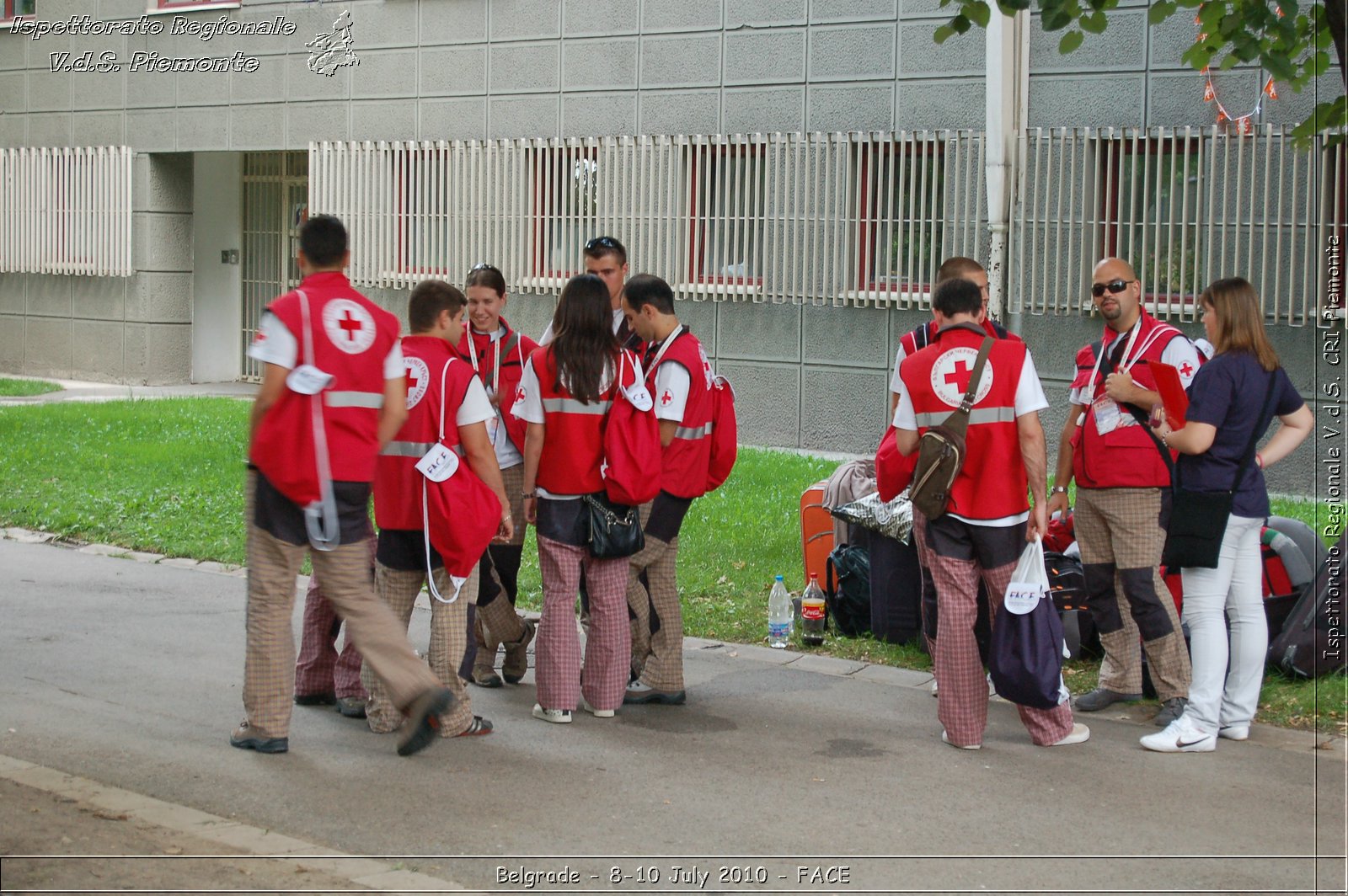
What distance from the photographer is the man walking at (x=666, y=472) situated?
7059mm

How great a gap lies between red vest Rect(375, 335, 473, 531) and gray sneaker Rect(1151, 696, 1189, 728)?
3.20 metres

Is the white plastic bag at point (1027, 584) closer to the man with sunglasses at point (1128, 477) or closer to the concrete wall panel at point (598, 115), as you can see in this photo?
the man with sunglasses at point (1128, 477)

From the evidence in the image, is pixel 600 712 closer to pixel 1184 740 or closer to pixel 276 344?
pixel 276 344

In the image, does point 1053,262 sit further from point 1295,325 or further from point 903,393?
point 903,393

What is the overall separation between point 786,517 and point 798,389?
15.3 feet

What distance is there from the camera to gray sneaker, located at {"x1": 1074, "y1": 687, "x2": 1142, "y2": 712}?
286 inches

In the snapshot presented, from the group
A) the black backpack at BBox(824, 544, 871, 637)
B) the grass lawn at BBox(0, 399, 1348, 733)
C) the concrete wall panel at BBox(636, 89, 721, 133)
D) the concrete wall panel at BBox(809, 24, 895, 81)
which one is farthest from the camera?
the concrete wall panel at BBox(636, 89, 721, 133)

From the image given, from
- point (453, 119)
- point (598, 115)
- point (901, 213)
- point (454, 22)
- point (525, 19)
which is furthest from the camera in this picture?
point (453, 119)

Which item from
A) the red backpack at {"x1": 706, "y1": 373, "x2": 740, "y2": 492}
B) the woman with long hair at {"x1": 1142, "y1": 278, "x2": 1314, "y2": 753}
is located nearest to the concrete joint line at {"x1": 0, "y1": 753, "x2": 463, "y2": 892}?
the red backpack at {"x1": 706, "y1": 373, "x2": 740, "y2": 492}

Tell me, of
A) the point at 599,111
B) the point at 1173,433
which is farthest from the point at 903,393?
the point at 599,111

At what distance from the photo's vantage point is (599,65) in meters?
17.4

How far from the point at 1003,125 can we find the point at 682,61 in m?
4.21

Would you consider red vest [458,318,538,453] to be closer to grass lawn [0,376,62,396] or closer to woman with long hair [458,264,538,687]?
Result: woman with long hair [458,264,538,687]

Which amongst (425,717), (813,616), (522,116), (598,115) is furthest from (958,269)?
(522,116)
